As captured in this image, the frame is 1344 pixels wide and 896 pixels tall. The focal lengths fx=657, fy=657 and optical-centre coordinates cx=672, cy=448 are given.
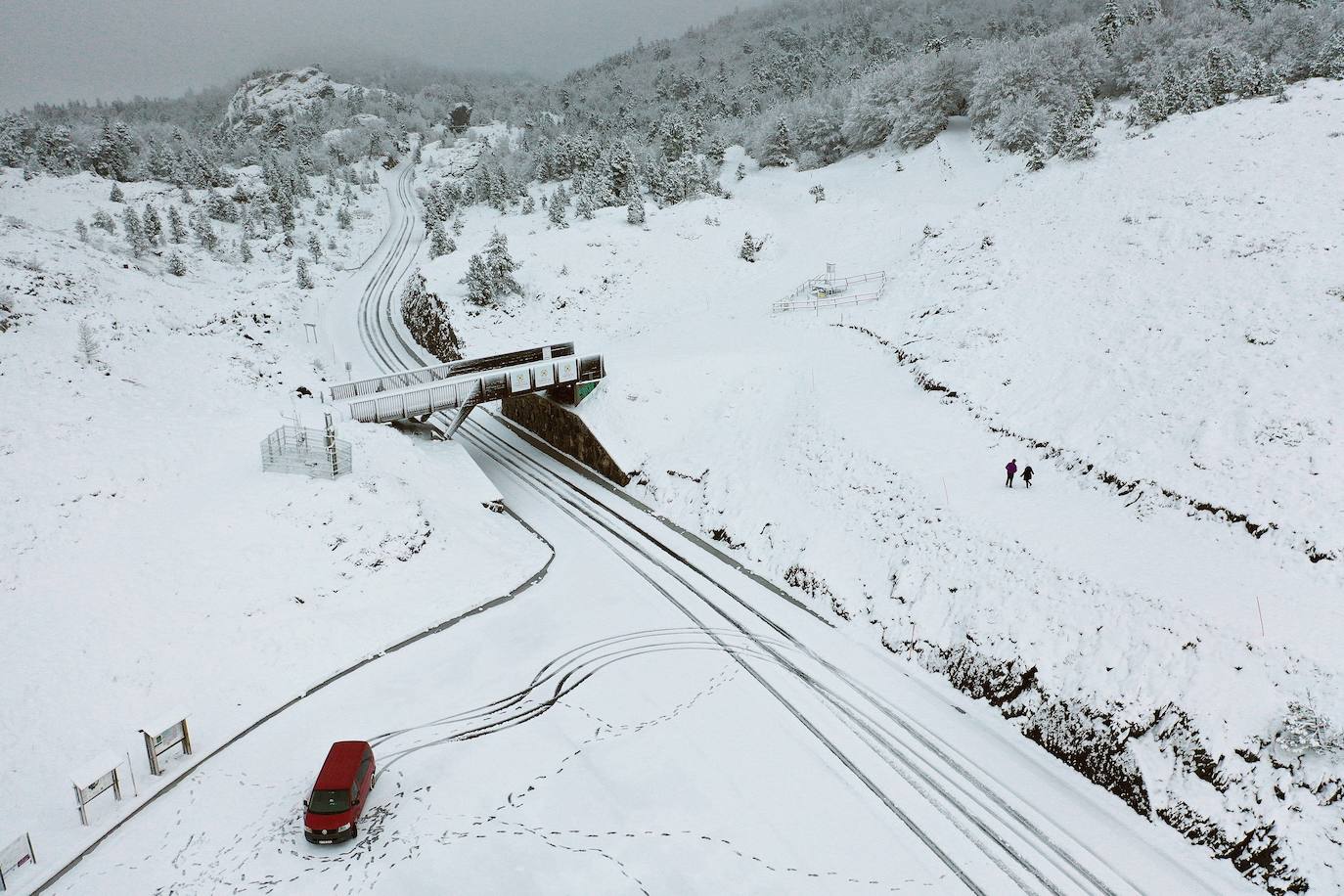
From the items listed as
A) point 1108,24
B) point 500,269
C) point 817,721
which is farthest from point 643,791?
point 1108,24

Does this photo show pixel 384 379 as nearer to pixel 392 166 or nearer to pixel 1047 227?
pixel 1047 227

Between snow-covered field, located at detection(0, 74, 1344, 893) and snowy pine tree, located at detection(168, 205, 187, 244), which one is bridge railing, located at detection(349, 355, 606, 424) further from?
snowy pine tree, located at detection(168, 205, 187, 244)

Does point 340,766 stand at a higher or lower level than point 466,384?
lower

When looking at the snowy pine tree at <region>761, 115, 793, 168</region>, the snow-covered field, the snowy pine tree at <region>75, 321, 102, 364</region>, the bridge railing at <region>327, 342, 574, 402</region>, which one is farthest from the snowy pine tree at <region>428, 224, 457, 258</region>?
the snowy pine tree at <region>761, 115, 793, 168</region>

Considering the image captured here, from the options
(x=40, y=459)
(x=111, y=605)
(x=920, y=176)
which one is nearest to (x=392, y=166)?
(x=920, y=176)

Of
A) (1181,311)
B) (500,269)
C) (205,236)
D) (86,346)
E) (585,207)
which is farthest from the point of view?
(585,207)

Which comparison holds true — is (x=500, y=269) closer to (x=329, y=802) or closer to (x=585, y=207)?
(x=585, y=207)
